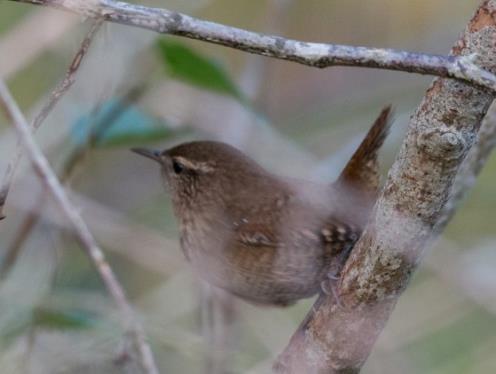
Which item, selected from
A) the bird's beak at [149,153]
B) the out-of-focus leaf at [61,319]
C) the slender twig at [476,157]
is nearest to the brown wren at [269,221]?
the bird's beak at [149,153]

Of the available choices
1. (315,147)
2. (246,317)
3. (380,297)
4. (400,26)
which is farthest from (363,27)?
(380,297)

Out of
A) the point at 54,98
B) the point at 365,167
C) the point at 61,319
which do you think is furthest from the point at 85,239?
the point at 54,98

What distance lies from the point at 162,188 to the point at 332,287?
2.30 metres

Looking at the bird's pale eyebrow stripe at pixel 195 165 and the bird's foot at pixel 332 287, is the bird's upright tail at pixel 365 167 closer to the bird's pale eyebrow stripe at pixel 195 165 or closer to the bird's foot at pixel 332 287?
the bird's pale eyebrow stripe at pixel 195 165

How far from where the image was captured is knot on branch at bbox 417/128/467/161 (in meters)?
1.73

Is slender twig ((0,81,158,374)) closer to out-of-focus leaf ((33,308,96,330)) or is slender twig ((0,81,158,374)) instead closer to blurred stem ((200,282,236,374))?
out-of-focus leaf ((33,308,96,330))

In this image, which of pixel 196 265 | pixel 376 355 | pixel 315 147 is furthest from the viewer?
pixel 315 147

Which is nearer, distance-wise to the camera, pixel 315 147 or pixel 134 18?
pixel 134 18

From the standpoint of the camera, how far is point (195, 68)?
282 cm

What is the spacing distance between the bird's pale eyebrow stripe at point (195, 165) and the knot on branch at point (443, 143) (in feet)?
4.48

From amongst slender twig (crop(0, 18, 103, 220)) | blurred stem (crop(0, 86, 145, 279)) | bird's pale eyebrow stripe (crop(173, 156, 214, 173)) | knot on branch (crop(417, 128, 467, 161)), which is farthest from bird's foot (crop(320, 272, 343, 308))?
blurred stem (crop(0, 86, 145, 279))

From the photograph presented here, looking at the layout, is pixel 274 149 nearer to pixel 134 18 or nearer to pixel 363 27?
pixel 363 27

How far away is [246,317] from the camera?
3.83 meters

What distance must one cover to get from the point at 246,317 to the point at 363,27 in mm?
2029
